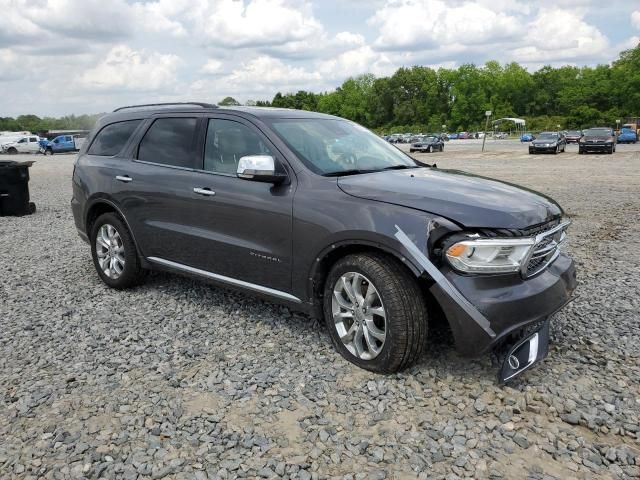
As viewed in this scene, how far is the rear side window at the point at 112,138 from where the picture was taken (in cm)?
557

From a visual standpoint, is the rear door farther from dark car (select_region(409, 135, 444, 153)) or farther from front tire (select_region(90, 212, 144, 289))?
dark car (select_region(409, 135, 444, 153))

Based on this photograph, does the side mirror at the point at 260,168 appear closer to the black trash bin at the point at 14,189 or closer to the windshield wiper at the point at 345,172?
the windshield wiper at the point at 345,172

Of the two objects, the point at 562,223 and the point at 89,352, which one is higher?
the point at 562,223

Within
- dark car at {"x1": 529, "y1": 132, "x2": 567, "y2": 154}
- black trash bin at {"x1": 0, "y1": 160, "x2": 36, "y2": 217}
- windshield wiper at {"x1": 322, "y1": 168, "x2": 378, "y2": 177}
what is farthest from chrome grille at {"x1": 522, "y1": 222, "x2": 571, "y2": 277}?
dark car at {"x1": 529, "y1": 132, "x2": 567, "y2": 154}

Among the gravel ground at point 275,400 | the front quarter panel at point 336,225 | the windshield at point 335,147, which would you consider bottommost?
the gravel ground at point 275,400

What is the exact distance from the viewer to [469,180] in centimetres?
409

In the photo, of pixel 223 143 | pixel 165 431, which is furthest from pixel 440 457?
pixel 223 143

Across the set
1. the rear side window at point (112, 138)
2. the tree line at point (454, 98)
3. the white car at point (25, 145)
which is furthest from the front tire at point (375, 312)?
the tree line at point (454, 98)

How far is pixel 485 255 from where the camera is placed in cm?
328

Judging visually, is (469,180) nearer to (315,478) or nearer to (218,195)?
(218,195)

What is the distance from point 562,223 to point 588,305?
1.42 meters

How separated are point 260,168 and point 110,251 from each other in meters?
2.48

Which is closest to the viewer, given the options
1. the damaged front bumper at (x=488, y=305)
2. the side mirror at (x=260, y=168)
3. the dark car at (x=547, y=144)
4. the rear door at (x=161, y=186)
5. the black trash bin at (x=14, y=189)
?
the damaged front bumper at (x=488, y=305)

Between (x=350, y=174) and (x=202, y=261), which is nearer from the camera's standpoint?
(x=350, y=174)
